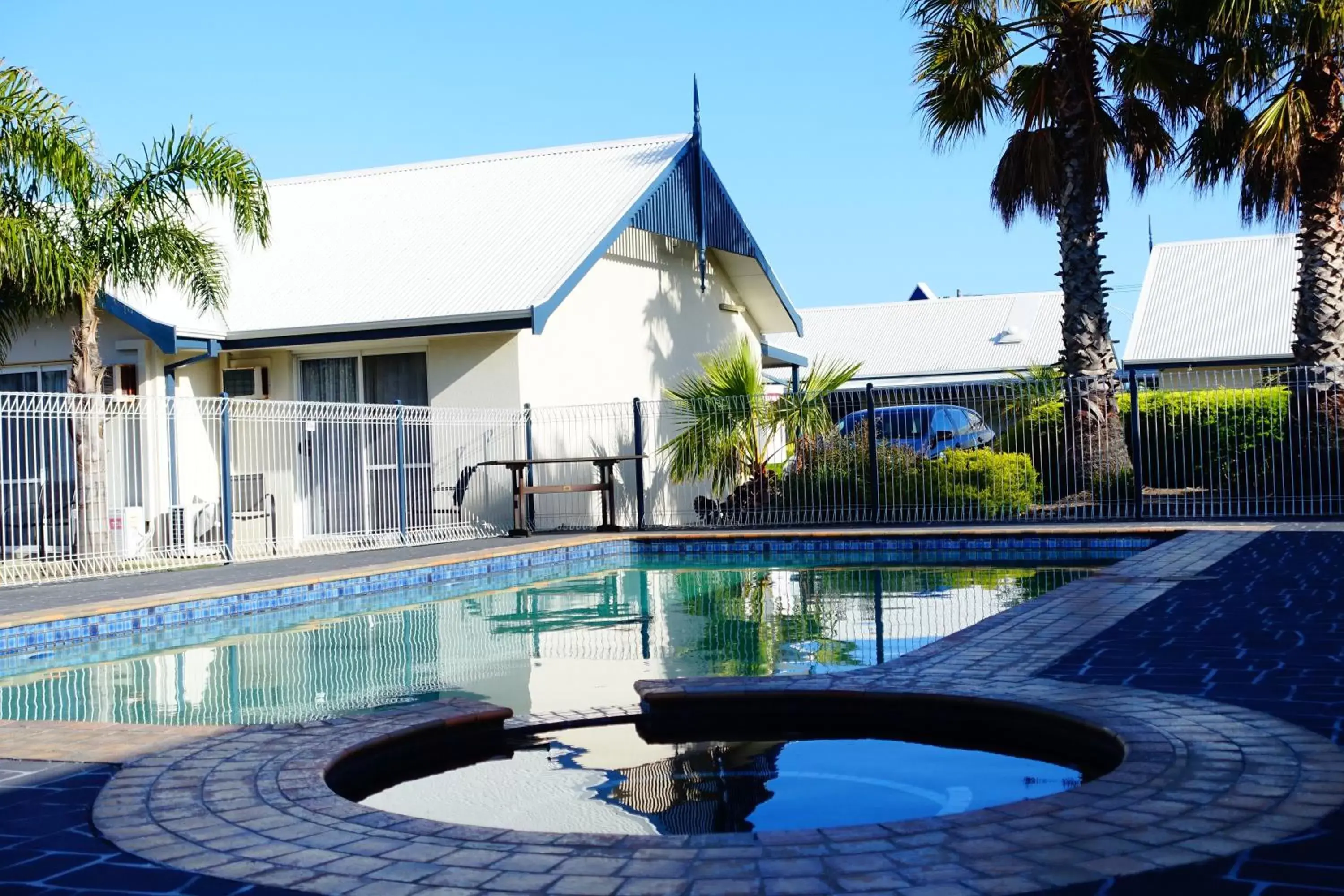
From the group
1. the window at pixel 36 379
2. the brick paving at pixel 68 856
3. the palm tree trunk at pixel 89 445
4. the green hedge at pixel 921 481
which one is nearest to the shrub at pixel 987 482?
the green hedge at pixel 921 481

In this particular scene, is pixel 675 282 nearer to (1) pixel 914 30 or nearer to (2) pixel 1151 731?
(1) pixel 914 30

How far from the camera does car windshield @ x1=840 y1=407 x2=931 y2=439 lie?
765 inches

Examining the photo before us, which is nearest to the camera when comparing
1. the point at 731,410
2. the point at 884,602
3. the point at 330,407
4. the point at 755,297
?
the point at 884,602

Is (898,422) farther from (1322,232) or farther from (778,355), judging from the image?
(1322,232)

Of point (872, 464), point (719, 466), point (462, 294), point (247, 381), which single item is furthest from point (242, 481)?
point (872, 464)

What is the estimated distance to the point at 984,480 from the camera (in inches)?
699

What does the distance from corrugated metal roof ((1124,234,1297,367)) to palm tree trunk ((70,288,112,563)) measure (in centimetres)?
2224

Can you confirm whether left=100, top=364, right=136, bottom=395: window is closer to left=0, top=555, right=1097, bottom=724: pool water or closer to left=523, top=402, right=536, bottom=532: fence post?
left=523, top=402, right=536, bottom=532: fence post

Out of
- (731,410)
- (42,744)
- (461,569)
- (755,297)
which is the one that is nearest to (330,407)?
(461,569)

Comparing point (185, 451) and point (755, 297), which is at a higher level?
point (755, 297)

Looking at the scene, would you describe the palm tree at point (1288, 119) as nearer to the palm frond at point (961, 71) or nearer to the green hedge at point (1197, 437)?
the green hedge at point (1197, 437)

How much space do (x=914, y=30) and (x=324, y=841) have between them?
1632 cm

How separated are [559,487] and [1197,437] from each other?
8431 mm

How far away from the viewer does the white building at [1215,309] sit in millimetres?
29328
